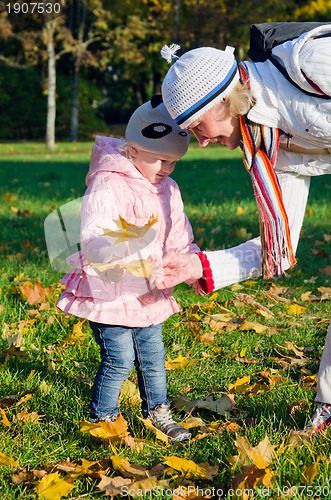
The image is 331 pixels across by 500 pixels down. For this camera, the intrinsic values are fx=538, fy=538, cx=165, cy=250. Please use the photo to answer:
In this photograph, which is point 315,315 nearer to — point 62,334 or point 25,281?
point 62,334

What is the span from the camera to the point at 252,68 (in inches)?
90.2

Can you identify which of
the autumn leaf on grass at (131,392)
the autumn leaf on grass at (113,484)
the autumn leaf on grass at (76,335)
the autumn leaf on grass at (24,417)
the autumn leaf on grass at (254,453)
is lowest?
the autumn leaf on grass at (76,335)

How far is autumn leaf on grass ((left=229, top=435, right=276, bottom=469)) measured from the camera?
80.1 inches

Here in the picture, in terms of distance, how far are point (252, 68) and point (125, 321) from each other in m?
1.21

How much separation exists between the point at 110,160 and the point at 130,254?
517mm

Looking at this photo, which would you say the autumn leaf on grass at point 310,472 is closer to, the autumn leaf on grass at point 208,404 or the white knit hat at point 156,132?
the autumn leaf on grass at point 208,404

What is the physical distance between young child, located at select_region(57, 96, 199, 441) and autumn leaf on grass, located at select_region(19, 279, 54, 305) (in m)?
1.42

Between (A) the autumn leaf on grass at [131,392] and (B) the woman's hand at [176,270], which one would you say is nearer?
(B) the woman's hand at [176,270]

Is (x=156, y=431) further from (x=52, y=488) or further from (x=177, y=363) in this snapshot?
(x=177, y=363)

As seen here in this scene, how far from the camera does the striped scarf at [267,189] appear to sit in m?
2.23

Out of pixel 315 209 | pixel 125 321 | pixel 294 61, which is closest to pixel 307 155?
pixel 294 61

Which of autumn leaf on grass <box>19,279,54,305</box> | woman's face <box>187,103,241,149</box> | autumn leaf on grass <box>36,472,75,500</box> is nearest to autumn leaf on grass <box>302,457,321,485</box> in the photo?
autumn leaf on grass <box>36,472,75,500</box>

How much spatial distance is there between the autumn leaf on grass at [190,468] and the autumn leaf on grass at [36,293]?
1953mm

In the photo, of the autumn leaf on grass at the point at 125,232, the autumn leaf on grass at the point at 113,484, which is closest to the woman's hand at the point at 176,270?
the autumn leaf on grass at the point at 125,232
